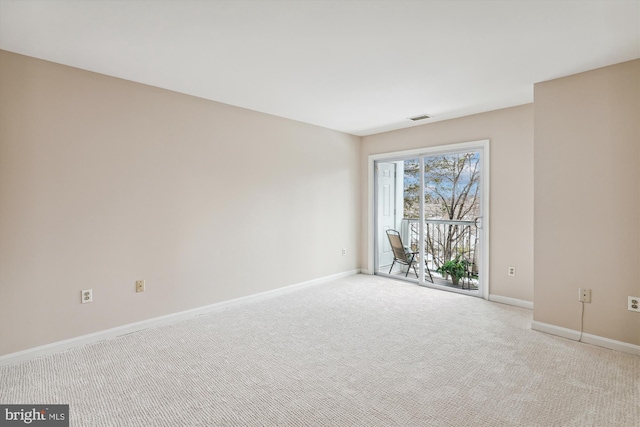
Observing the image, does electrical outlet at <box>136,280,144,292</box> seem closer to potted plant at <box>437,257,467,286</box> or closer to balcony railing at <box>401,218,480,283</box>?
balcony railing at <box>401,218,480,283</box>

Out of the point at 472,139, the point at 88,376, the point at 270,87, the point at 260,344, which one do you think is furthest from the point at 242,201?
the point at 472,139

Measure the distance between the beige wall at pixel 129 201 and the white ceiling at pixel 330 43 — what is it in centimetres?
31

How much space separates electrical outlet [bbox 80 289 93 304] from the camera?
2760mm

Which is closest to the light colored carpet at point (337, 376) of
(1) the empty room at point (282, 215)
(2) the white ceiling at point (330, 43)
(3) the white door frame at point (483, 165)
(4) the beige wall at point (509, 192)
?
(1) the empty room at point (282, 215)

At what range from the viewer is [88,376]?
225cm

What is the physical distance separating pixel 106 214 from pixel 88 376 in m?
1.33

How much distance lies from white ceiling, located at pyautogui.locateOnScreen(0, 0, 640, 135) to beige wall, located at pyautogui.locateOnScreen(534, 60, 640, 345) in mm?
254

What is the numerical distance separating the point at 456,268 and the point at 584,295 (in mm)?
1911

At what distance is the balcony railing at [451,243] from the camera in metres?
4.59

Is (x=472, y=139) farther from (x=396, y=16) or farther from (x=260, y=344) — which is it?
(x=260, y=344)

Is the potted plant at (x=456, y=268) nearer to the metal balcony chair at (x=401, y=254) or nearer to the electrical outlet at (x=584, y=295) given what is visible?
the metal balcony chair at (x=401, y=254)

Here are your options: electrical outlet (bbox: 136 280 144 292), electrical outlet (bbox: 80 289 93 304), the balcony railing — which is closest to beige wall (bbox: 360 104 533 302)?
the balcony railing

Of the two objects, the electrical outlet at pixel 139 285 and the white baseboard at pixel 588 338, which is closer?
the white baseboard at pixel 588 338

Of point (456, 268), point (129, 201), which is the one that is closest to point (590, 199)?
point (456, 268)
